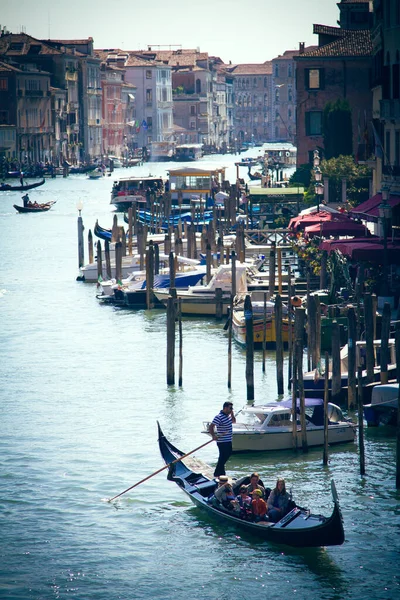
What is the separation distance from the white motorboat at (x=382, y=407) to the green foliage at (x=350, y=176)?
2086 centimetres

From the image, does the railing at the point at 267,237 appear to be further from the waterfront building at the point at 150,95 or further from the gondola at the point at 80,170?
the waterfront building at the point at 150,95

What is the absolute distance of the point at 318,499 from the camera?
17.8 meters

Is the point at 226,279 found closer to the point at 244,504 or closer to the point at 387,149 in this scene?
the point at 387,149

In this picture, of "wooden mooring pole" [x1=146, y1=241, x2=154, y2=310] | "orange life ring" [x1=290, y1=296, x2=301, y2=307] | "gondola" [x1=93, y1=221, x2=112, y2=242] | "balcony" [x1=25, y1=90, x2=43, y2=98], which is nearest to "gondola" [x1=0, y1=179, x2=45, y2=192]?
"balcony" [x1=25, y1=90, x2=43, y2=98]

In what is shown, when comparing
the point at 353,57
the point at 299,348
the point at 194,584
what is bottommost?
the point at 194,584

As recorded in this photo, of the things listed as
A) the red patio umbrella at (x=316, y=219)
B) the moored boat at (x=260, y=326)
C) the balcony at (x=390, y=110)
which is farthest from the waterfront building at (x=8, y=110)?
the moored boat at (x=260, y=326)

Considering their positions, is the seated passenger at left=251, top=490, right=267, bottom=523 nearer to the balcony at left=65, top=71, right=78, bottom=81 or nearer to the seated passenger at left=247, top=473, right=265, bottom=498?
the seated passenger at left=247, top=473, right=265, bottom=498

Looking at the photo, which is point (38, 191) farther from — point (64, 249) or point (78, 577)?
point (78, 577)

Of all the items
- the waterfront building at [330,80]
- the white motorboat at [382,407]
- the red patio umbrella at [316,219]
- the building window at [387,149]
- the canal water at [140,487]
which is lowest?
the canal water at [140,487]

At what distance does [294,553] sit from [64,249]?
36.9 m

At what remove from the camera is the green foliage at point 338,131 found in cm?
4584

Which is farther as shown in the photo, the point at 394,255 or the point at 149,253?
the point at 149,253

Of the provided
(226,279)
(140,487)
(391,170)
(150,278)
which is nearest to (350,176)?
(391,170)

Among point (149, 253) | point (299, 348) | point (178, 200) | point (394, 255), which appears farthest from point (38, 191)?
point (299, 348)
